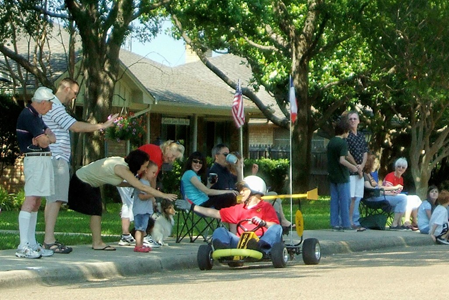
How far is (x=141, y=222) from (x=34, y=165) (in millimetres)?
1867

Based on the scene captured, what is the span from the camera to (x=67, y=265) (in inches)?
417

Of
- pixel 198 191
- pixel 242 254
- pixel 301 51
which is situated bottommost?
pixel 242 254

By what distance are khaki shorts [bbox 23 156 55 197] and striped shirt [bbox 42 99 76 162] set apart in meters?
0.51

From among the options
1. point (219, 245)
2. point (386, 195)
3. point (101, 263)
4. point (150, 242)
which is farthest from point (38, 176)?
point (386, 195)

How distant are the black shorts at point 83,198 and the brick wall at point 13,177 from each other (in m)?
17.4

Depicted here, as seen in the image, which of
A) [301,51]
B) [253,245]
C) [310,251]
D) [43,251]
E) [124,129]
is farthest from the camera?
[301,51]

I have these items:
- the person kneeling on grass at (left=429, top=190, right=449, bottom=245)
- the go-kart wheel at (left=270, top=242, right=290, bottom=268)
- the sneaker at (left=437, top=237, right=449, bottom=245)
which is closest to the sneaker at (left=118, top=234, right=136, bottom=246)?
the go-kart wheel at (left=270, top=242, right=290, bottom=268)

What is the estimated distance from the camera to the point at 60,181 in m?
11.9

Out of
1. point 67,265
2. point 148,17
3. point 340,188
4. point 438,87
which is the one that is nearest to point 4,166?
point 148,17

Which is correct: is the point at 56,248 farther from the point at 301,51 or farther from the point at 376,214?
the point at 301,51

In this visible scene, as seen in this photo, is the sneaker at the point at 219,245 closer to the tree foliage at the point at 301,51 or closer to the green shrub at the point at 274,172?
the tree foliage at the point at 301,51

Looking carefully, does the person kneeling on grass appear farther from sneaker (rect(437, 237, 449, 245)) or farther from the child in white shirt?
the child in white shirt

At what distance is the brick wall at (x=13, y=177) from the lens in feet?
96.5

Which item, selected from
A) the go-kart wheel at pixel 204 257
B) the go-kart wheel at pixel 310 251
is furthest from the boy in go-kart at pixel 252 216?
the go-kart wheel at pixel 310 251
